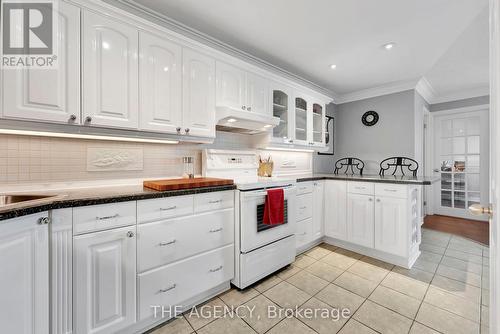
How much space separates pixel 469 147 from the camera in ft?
13.2

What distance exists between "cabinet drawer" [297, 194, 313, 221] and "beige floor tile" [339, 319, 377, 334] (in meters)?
1.20

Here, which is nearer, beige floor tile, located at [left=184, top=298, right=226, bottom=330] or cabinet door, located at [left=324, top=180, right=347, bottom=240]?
beige floor tile, located at [left=184, top=298, right=226, bottom=330]

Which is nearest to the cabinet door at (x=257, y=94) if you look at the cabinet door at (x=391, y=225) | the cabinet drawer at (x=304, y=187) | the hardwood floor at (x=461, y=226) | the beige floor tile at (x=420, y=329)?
the cabinet drawer at (x=304, y=187)

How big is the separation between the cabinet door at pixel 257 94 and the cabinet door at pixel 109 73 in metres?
1.18

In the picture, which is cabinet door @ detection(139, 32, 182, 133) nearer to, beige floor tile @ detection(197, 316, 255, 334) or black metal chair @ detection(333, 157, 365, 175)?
beige floor tile @ detection(197, 316, 255, 334)

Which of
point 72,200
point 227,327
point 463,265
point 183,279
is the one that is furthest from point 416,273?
point 72,200

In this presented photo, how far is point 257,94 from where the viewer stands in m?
2.54

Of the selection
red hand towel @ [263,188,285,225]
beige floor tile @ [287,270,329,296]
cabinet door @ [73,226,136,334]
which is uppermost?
red hand towel @ [263,188,285,225]

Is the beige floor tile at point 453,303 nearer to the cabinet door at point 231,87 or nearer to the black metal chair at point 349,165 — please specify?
the black metal chair at point 349,165

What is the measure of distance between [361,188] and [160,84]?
249 cm

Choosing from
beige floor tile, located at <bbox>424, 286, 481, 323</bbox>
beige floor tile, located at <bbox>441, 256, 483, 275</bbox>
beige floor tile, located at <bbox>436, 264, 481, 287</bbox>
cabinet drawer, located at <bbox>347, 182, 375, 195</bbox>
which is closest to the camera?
beige floor tile, located at <bbox>424, 286, 481, 323</bbox>

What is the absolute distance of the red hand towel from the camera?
2.05m

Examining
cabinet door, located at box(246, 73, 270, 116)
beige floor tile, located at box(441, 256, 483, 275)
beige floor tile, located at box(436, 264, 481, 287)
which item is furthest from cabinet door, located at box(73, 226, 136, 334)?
beige floor tile, located at box(441, 256, 483, 275)

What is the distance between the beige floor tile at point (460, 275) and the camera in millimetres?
2080
